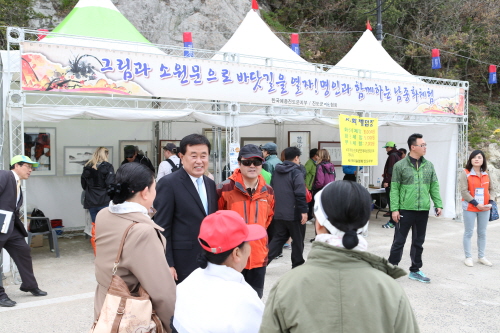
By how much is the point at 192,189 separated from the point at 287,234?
2.93 metres

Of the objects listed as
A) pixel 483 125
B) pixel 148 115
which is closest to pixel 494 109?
pixel 483 125

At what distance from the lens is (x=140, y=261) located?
2059mm

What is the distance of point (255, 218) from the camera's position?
382 cm

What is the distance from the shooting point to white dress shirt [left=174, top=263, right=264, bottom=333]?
1624 mm

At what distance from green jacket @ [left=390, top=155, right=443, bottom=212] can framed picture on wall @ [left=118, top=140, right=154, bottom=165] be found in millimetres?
5819

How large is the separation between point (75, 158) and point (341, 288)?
28.8ft

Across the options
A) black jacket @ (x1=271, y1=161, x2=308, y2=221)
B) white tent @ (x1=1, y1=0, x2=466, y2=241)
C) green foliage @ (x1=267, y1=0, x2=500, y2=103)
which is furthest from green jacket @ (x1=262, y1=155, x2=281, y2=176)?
green foliage @ (x1=267, y1=0, x2=500, y2=103)

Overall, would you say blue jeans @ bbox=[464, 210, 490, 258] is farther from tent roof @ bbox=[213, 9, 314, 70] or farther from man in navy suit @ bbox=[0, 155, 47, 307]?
A: man in navy suit @ bbox=[0, 155, 47, 307]

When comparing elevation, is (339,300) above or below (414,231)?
above

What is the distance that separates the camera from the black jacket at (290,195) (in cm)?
572

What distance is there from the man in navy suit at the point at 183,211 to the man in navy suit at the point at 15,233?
2582mm

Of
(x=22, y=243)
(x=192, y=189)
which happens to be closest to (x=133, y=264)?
(x=192, y=189)

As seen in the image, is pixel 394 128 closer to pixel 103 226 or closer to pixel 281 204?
pixel 281 204

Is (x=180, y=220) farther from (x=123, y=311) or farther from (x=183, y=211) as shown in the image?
(x=123, y=311)
